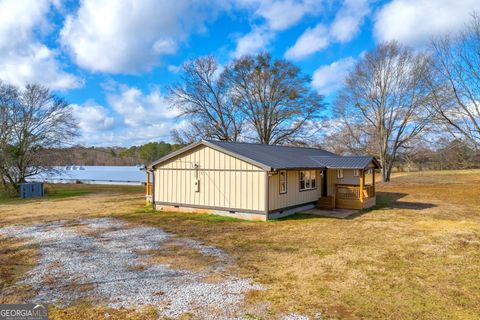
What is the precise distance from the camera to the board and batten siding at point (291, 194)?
1270cm

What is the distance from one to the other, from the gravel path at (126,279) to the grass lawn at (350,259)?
394 mm

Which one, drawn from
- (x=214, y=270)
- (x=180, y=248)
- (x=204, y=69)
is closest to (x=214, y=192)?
(x=180, y=248)

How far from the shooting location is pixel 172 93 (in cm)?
2914

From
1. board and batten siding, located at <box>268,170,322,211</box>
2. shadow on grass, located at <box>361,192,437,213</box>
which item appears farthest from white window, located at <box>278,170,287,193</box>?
shadow on grass, located at <box>361,192,437,213</box>

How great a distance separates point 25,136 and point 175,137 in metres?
12.2

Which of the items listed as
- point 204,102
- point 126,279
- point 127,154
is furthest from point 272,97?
point 127,154

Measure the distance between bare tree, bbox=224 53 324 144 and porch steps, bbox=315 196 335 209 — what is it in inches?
537

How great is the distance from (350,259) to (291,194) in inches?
265

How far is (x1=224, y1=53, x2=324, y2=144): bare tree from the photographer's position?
2806 cm

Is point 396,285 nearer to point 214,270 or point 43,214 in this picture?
point 214,270

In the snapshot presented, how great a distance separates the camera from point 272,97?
2842 cm

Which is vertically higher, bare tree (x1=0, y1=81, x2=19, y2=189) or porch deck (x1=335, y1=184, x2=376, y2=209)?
bare tree (x1=0, y1=81, x2=19, y2=189)

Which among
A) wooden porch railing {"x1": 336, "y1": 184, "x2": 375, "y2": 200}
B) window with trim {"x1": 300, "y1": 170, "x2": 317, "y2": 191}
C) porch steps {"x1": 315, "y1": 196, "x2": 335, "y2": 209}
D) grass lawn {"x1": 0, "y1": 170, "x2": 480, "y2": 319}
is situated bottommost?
grass lawn {"x1": 0, "y1": 170, "x2": 480, "y2": 319}

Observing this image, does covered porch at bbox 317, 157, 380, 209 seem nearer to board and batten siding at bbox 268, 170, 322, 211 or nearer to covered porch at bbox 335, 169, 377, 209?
covered porch at bbox 335, 169, 377, 209
